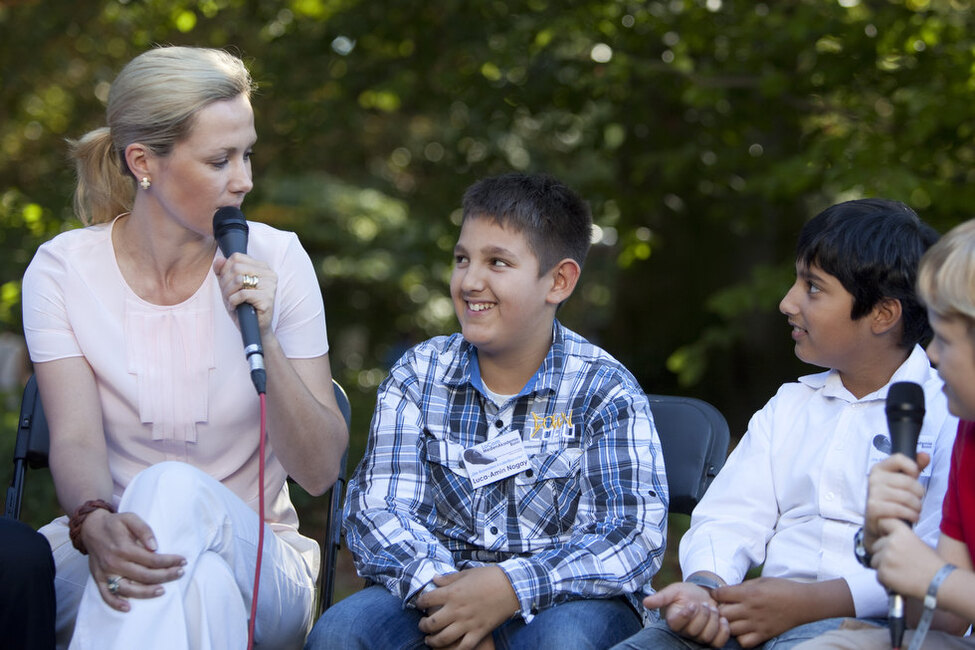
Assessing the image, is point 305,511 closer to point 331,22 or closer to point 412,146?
point 331,22

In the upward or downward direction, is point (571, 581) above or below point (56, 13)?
below

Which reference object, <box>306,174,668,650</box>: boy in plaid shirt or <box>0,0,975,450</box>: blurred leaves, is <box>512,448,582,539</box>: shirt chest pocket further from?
<box>0,0,975,450</box>: blurred leaves

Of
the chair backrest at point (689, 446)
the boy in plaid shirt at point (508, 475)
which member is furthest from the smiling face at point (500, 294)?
the chair backrest at point (689, 446)

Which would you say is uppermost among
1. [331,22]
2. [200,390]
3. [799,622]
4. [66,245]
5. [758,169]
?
[331,22]

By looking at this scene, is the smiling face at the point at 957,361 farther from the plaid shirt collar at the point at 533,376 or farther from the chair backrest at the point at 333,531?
the chair backrest at the point at 333,531

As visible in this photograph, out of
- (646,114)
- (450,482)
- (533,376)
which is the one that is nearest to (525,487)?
(450,482)

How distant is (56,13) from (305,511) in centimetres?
428

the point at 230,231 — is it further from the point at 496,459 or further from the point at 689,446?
the point at 689,446

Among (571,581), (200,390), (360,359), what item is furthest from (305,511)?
(360,359)

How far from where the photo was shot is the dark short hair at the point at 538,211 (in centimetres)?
299

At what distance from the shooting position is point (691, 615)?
242cm

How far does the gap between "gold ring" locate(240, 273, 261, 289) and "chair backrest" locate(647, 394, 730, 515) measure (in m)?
1.25

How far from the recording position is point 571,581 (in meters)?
2.61

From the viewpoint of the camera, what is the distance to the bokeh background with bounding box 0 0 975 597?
17.2ft
